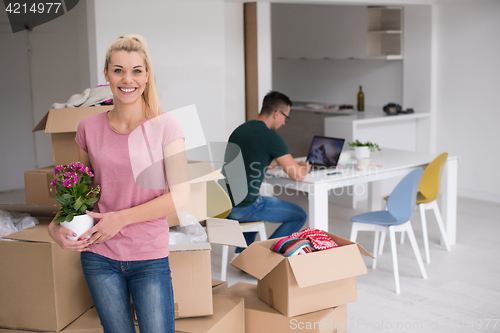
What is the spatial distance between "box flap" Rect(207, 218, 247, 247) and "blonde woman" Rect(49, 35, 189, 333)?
56 cm

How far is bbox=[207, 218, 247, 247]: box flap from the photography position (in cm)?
204

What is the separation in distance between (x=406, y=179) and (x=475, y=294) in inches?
32.3

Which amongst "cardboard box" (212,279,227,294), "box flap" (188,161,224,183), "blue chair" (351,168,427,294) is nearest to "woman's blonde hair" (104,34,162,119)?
"box flap" (188,161,224,183)

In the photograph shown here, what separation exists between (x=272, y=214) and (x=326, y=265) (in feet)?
4.11

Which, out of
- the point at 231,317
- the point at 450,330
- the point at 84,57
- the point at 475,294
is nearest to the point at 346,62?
the point at 84,57

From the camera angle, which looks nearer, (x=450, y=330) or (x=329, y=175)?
(x=450, y=330)

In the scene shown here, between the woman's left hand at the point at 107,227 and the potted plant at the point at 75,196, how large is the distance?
5 centimetres

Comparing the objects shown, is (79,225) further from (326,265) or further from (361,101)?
(361,101)

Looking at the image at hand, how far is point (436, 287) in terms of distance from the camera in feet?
10.6

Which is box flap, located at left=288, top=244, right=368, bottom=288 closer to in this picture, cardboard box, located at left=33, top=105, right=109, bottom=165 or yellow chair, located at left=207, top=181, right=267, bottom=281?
yellow chair, located at left=207, top=181, right=267, bottom=281

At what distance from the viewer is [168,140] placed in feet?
4.82

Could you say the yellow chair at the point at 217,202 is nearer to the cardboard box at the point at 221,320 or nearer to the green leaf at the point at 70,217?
the cardboard box at the point at 221,320

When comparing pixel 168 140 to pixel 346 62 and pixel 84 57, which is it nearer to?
pixel 84 57

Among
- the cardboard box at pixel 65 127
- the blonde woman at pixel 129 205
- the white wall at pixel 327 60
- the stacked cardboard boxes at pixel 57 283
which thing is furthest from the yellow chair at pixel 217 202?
the white wall at pixel 327 60
